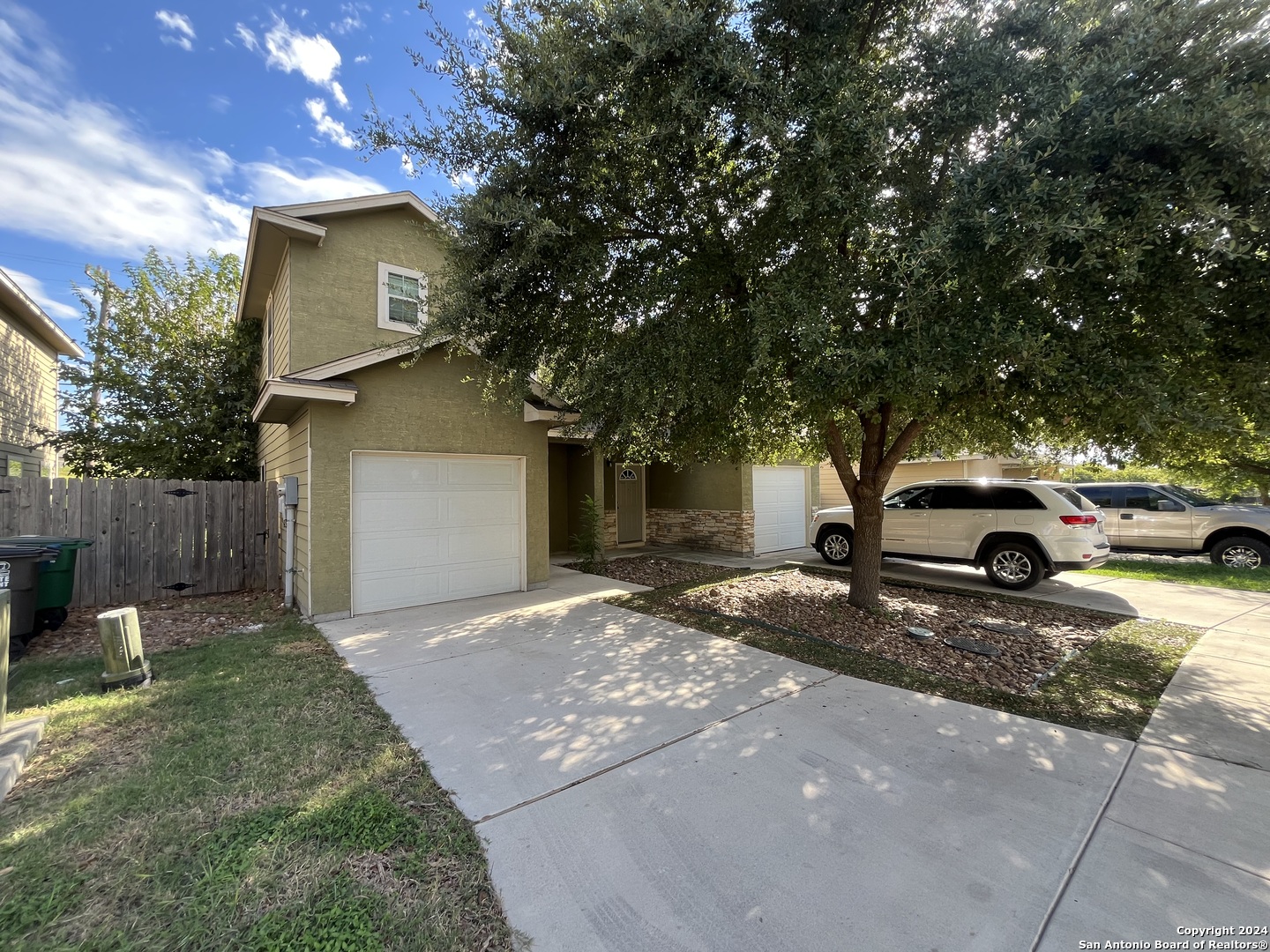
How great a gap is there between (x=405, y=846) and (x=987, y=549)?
30.6 feet

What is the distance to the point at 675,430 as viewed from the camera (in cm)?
679

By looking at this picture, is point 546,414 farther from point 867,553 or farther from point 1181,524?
point 1181,524

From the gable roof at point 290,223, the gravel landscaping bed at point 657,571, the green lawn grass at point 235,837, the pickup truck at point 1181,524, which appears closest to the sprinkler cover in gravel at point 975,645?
the gravel landscaping bed at point 657,571

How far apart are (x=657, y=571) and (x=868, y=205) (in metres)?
7.20

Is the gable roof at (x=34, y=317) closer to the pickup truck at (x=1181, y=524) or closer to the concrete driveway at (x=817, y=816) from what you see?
the concrete driveway at (x=817, y=816)

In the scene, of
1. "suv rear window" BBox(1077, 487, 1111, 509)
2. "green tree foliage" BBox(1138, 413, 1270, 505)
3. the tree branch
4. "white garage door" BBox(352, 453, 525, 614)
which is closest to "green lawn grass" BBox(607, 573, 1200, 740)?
"green tree foliage" BBox(1138, 413, 1270, 505)

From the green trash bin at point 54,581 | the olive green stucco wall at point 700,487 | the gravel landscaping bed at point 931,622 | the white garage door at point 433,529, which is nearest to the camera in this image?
the gravel landscaping bed at point 931,622

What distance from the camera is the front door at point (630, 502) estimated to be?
43.8ft

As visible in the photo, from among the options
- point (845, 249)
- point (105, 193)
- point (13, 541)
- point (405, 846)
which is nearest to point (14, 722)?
point (405, 846)

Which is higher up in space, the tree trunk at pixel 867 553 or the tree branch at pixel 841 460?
the tree branch at pixel 841 460

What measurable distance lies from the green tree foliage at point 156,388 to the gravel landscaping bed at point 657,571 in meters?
8.04

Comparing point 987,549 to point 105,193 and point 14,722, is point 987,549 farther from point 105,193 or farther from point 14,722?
point 105,193

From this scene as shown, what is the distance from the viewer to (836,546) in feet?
34.9

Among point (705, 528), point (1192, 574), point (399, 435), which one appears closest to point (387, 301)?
point (399, 435)
